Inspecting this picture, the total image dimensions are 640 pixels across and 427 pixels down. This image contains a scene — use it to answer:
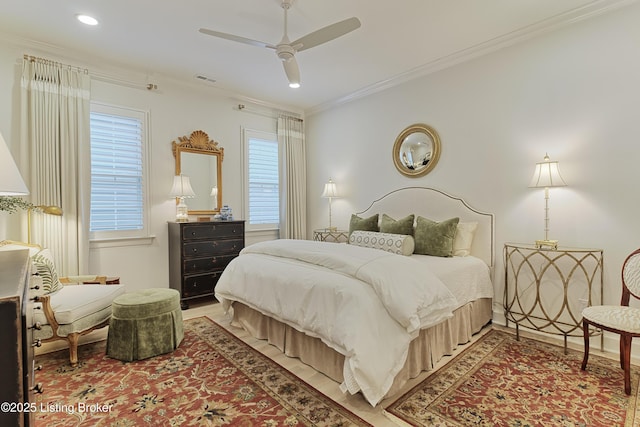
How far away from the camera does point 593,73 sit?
9.18ft

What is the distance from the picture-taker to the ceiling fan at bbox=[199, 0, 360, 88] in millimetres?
2292

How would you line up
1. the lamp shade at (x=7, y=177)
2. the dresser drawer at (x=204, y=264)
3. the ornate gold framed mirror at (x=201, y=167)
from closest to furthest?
the lamp shade at (x=7, y=177), the dresser drawer at (x=204, y=264), the ornate gold framed mirror at (x=201, y=167)

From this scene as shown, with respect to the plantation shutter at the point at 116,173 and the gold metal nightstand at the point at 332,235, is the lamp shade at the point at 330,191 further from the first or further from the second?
the plantation shutter at the point at 116,173

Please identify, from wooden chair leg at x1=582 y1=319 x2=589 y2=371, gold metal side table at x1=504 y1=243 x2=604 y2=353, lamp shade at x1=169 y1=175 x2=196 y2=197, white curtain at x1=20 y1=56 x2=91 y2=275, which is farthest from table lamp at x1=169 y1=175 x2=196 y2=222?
wooden chair leg at x1=582 y1=319 x2=589 y2=371

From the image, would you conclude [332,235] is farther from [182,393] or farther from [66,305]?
[66,305]

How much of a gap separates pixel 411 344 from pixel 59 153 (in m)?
4.03

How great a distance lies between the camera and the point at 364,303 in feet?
6.57

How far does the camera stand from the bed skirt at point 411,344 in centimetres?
226

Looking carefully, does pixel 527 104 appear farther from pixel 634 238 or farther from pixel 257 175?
pixel 257 175

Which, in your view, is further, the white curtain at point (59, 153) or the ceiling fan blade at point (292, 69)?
the white curtain at point (59, 153)

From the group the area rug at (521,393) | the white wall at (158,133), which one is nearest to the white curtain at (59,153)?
the white wall at (158,133)

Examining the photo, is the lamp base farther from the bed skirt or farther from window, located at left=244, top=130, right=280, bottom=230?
window, located at left=244, top=130, right=280, bottom=230

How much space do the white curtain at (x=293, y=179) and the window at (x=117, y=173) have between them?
213 centimetres

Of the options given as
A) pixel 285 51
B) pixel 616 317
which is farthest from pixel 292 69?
pixel 616 317
